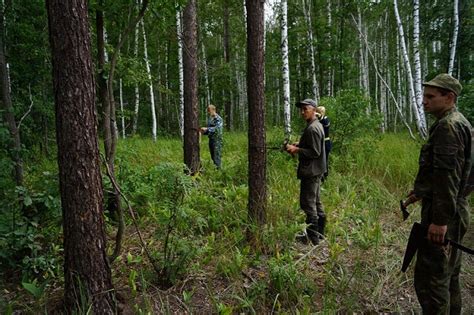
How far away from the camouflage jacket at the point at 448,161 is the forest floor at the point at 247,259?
4.57 ft

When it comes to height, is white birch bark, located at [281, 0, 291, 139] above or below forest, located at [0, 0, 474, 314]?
above

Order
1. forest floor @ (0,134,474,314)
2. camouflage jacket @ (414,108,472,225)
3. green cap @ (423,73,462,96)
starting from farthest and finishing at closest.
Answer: forest floor @ (0,134,474,314), green cap @ (423,73,462,96), camouflage jacket @ (414,108,472,225)

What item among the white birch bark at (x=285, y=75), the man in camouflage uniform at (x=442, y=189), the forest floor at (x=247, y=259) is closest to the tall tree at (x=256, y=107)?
the forest floor at (x=247, y=259)

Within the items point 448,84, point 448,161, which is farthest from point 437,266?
point 448,84

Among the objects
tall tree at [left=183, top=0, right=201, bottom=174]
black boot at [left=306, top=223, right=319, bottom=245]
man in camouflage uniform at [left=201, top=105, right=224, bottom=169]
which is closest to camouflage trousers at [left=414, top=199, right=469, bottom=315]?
black boot at [left=306, top=223, right=319, bottom=245]

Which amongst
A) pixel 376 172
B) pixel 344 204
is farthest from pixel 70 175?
pixel 376 172

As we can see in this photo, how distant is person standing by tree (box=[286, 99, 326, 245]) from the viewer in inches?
184

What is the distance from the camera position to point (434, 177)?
263 centimetres

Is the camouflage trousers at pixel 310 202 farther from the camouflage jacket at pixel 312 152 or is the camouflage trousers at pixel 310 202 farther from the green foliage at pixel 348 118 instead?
the green foliage at pixel 348 118

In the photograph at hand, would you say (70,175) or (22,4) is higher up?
(22,4)

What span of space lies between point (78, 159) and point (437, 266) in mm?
3110

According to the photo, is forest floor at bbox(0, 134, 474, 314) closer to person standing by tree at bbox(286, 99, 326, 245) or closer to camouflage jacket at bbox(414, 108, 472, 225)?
person standing by tree at bbox(286, 99, 326, 245)

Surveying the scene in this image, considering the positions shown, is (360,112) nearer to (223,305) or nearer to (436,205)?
(436,205)

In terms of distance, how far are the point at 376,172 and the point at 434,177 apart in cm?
512
